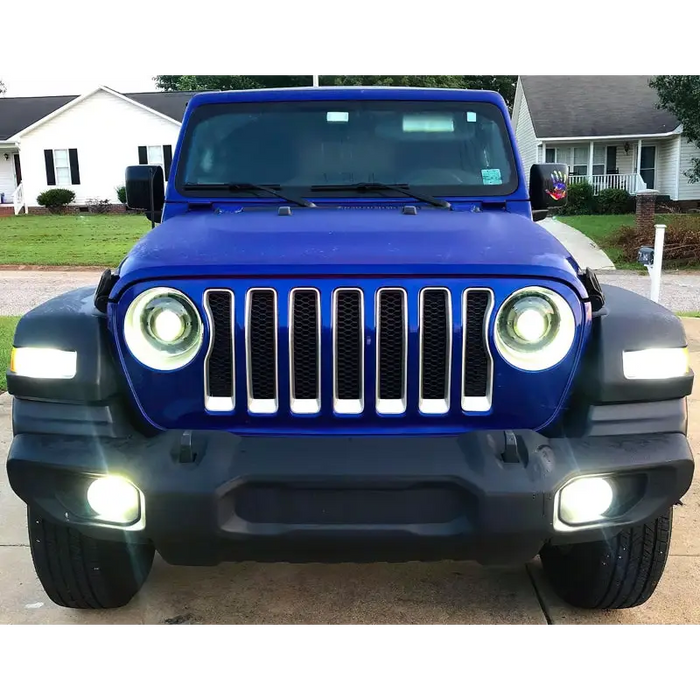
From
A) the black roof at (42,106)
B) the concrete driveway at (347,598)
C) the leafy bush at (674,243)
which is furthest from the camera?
the black roof at (42,106)

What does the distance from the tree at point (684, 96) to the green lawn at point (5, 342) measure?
1980 centimetres

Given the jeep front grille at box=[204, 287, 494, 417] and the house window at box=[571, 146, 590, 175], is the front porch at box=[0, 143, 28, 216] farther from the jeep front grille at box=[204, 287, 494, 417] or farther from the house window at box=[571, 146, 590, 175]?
the jeep front grille at box=[204, 287, 494, 417]

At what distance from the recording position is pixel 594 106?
3078 cm

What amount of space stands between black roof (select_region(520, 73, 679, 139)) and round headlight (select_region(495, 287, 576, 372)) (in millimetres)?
28710

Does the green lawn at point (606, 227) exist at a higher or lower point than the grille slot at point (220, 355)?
lower

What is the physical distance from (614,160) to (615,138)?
143 cm

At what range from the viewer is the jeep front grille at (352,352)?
2.43 m

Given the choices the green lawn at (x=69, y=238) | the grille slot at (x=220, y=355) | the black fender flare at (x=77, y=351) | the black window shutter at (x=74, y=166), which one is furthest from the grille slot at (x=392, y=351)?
the black window shutter at (x=74, y=166)

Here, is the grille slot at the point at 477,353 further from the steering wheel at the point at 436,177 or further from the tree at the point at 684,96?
the tree at the point at 684,96

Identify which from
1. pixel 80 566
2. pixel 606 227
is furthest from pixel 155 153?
pixel 80 566

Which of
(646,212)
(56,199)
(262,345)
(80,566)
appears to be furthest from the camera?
(56,199)

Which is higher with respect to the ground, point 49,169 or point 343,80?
point 343,80

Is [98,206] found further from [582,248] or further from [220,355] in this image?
[220,355]

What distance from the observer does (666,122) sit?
28766 mm
